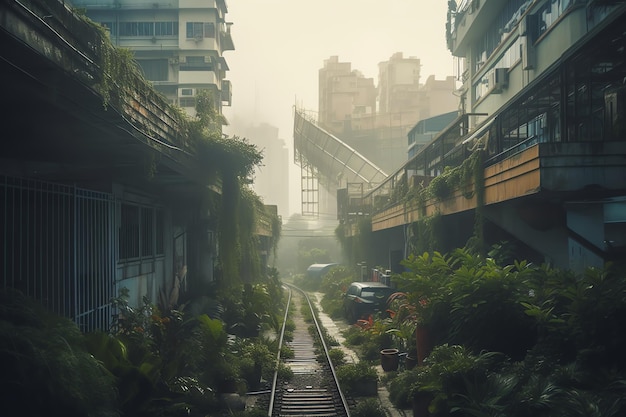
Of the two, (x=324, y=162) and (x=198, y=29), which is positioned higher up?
(x=198, y=29)

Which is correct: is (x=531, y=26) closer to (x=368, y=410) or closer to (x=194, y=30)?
(x=368, y=410)

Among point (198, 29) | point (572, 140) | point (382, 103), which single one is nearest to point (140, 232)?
point (572, 140)

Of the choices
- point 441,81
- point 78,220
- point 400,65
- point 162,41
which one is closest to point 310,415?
point 78,220

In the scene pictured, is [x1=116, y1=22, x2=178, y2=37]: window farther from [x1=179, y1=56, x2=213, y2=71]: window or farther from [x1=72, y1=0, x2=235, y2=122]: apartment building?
[x1=179, y1=56, x2=213, y2=71]: window

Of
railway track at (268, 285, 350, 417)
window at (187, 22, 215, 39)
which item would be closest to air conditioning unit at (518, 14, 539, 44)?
railway track at (268, 285, 350, 417)

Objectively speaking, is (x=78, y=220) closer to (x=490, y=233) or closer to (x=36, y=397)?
(x=36, y=397)
